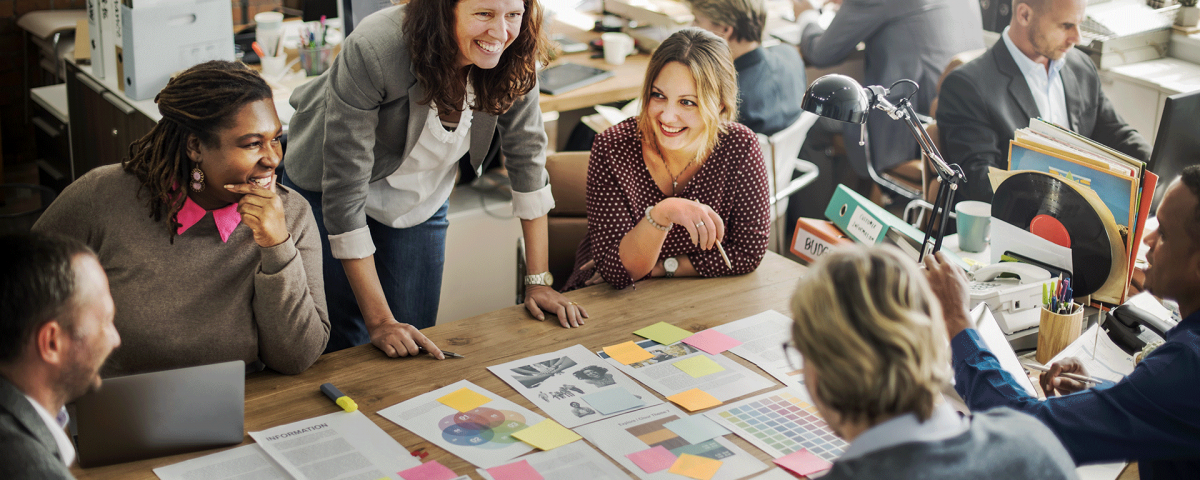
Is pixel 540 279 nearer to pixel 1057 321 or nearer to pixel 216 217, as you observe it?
pixel 216 217

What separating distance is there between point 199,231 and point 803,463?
102 cm

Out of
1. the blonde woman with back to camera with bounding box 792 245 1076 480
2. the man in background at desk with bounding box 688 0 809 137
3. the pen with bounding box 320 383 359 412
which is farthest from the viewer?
the man in background at desk with bounding box 688 0 809 137

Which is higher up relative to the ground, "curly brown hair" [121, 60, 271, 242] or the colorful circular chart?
"curly brown hair" [121, 60, 271, 242]

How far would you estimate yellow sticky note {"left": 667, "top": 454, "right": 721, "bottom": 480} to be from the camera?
129cm

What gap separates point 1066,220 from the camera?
1.86 m

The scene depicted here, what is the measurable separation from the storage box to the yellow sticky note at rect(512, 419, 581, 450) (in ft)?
6.93

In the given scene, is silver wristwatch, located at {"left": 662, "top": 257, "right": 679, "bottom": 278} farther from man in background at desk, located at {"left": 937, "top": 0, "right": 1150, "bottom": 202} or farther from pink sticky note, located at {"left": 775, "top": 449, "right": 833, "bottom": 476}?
man in background at desk, located at {"left": 937, "top": 0, "right": 1150, "bottom": 202}

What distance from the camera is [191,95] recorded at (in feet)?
4.67

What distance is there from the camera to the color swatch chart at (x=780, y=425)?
53.7 inches

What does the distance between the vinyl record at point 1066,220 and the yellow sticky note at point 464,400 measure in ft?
3.98

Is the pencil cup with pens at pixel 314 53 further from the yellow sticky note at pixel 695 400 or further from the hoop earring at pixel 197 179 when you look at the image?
the yellow sticky note at pixel 695 400

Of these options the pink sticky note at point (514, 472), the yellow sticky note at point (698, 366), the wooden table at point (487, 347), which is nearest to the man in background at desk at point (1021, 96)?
the wooden table at point (487, 347)

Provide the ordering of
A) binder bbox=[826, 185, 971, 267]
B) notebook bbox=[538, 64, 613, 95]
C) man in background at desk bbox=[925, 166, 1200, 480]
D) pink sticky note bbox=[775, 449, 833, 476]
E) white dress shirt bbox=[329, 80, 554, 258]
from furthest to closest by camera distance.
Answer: notebook bbox=[538, 64, 613, 95], binder bbox=[826, 185, 971, 267], white dress shirt bbox=[329, 80, 554, 258], pink sticky note bbox=[775, 449, 833, 476], man in background at desk bbox=[925, 166, 1200, 480]

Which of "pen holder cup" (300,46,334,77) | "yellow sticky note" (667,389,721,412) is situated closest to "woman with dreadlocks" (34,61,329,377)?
"yellow sticky note" (667,389,721,412)
